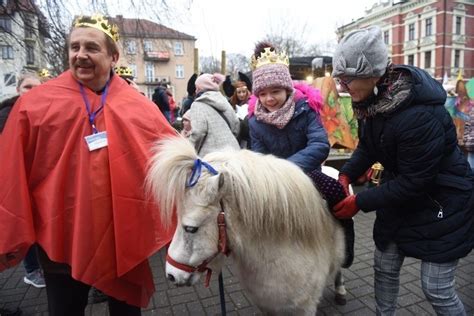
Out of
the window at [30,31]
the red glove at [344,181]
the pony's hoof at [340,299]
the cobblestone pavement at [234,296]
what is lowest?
Result: the cobblestone pavement at [234,296]

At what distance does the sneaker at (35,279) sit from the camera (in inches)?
140

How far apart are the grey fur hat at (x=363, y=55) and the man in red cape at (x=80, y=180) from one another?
3.64 feet

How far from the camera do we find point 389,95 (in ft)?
5.51

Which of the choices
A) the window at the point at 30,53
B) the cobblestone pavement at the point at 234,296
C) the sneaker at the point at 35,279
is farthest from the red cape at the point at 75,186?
the window at the point at 30,53

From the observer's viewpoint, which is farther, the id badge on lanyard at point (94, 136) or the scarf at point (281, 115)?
the scarf at point (281, 115)

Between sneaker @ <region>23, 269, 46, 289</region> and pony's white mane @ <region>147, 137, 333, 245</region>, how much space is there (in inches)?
111

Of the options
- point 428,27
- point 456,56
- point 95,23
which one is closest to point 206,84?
point 95,23

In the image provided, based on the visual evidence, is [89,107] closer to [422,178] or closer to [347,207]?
[347,207]

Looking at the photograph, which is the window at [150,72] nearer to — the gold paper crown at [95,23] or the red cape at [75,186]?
the gold paper crown at [95,23]

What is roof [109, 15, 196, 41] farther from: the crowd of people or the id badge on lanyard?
the id badge on lanyard

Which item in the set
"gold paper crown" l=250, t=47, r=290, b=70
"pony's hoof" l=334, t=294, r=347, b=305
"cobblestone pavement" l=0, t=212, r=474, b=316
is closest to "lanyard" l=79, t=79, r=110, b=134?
"gold paper crown" l=250, t=47, r=290, b=70

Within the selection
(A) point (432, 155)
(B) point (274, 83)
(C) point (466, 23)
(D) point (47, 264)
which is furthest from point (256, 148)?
(C) point (466, 23)

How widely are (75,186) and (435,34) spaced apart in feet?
158

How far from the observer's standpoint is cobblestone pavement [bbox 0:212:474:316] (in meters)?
3.04
